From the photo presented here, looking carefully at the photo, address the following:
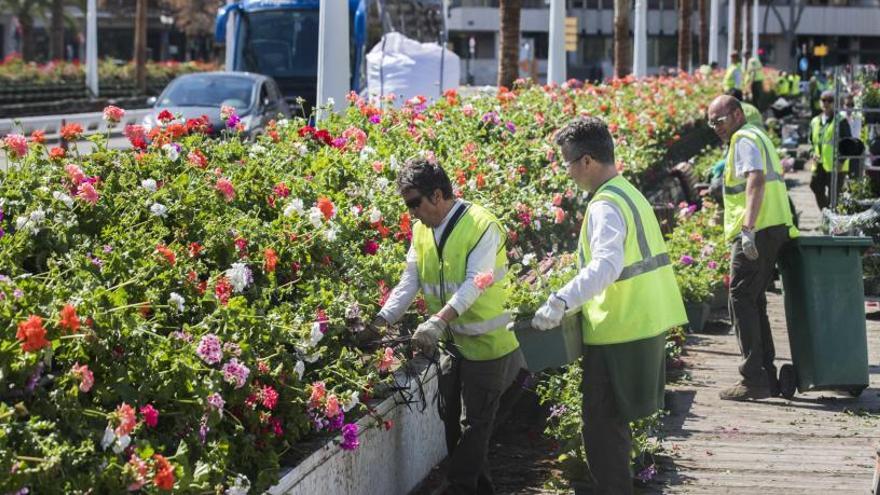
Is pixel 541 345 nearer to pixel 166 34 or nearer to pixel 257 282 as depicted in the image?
pixel 257 282

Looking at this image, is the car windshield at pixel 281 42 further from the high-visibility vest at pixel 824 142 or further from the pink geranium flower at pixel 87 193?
the pink geranium flower at pixel 87 193

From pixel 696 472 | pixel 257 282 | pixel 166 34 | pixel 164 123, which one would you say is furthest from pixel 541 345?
pixel 166 34

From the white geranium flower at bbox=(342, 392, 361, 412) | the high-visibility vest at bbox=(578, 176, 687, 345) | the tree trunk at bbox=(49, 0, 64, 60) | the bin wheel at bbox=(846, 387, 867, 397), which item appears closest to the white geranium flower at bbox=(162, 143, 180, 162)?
the white geranium flower at bbox=(342, 392, 361, 412)

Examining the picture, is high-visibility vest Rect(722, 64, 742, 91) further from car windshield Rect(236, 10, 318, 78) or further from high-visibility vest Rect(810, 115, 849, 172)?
high-visibility vest Rect(810, 115, 849, 172)

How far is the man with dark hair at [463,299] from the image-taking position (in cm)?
642

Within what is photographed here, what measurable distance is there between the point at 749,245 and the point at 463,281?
10.2 feet

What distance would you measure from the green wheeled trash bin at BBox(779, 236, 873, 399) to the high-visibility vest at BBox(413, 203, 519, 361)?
3.23m

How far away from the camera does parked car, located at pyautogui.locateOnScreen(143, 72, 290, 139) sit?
74.2ft

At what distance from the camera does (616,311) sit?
6.08 meters

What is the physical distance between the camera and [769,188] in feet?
30.8

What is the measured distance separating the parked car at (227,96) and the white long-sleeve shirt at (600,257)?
16582mm

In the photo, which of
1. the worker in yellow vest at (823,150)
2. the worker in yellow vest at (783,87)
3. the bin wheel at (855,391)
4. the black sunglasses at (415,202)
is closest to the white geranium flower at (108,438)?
the black sunglasses at (415,202)

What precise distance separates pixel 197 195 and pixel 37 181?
2.35 ft

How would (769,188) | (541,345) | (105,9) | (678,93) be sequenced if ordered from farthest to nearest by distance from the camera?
(105,9)
(678,93)
(769,188)
(541,345)
